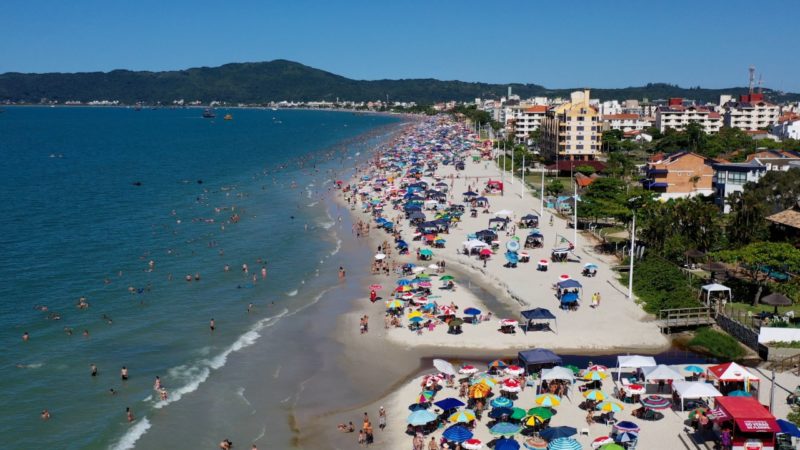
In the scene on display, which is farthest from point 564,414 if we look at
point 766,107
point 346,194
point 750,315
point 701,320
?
point 766,107

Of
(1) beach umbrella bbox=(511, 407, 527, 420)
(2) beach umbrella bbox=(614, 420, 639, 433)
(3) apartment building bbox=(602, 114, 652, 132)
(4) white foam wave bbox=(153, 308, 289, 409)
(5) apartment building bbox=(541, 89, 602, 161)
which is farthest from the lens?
(3) apartment building bbox=(602, 114, 652, 132)

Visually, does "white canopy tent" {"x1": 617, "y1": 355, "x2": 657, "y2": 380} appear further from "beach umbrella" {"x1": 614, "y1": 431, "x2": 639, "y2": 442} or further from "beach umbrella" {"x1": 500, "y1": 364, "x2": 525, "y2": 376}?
"beach umbrella" {"x1": 614, "y1": 431, "x2": 639, "y2": 442}

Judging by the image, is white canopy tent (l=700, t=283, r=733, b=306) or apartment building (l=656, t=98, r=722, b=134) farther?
apartment building (l=656, t=98, r=722, b=134)

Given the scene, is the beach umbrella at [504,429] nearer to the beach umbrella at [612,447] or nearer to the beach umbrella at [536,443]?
the beach umbrella at [536,443]

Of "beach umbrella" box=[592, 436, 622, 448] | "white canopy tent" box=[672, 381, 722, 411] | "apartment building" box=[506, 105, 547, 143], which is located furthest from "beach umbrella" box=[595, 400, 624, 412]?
"apartment building" box=[506, 105, 547, 143]

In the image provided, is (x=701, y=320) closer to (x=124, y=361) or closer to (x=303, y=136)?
(x=124, y=361)

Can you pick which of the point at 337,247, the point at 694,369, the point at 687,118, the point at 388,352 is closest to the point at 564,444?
the point at 694,369

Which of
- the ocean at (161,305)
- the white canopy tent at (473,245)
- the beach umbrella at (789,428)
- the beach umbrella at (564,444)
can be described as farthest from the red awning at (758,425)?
the white canopy tent at (473,245)
